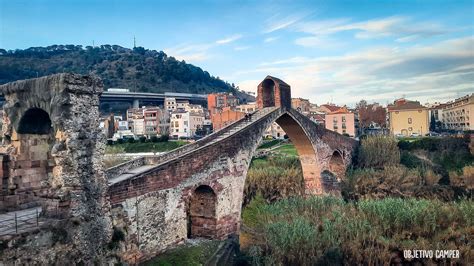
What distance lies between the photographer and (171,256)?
1000 cm

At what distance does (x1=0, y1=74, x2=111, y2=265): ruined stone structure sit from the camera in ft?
23.4

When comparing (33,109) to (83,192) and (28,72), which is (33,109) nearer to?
(83,192)

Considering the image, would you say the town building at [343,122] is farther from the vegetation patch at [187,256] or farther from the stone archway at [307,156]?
the vegetation patch at [187,256]

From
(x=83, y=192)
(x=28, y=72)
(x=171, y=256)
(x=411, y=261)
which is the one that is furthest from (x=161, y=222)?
(x=28, y=72)

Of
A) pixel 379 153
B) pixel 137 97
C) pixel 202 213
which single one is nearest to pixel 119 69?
pixel 137 97

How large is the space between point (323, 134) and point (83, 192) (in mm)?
20115

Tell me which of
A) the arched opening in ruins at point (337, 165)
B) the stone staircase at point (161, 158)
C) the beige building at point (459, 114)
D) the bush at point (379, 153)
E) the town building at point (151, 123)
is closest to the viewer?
the stone staircase at point (161, 158)

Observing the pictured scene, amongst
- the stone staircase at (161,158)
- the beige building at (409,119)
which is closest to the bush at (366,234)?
the stone staircase at (161,158)

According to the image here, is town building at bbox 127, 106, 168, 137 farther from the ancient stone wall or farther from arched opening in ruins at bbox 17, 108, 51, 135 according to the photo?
arched opening in ruins at bbox 17, 108, 51, 135

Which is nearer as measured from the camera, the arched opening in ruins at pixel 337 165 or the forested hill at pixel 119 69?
the arched opening in ruins at pixel 337 165

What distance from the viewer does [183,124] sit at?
200ft

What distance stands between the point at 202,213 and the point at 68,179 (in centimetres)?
599

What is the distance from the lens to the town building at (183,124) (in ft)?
200

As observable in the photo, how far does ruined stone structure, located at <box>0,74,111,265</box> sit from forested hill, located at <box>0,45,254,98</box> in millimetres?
96990
